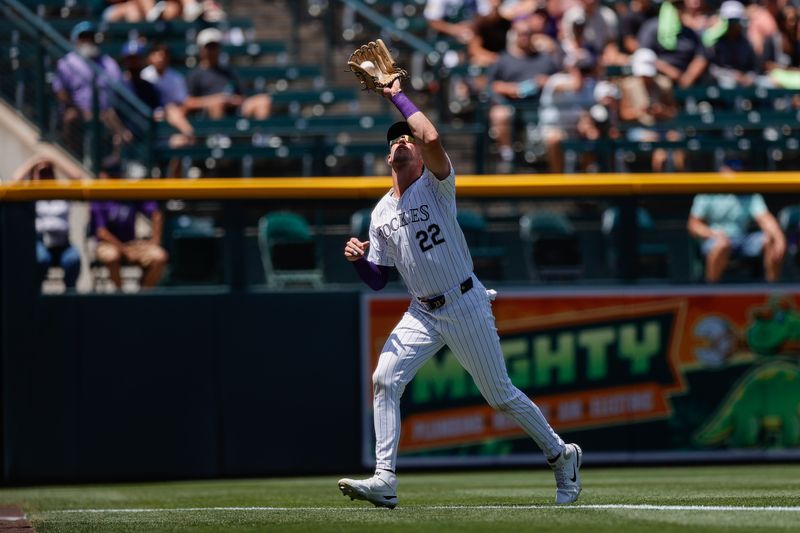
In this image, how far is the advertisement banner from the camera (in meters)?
11.0

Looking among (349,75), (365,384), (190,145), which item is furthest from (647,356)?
(349,75)

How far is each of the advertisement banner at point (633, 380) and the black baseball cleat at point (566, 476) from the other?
4.12 metres

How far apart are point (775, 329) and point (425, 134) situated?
18.8ft

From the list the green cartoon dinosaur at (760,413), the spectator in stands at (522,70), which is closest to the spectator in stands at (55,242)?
the spectator in stands at (522,70)

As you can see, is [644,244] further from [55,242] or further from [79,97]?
[79,97]

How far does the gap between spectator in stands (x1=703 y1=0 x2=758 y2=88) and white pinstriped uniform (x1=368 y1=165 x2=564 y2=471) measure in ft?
26.7

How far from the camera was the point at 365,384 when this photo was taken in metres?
10.9

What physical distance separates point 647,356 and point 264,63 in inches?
241

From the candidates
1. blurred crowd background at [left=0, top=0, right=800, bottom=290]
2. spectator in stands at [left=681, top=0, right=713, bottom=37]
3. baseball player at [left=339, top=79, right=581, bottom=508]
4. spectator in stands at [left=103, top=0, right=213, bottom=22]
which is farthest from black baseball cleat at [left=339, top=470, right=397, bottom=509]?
spectator in stands at [left=103, top=0, right=213, bottom=22]

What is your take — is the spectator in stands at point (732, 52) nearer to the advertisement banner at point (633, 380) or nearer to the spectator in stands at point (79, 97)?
the advertisement banner at point (633, 380)

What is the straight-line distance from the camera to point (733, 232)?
36.1ft

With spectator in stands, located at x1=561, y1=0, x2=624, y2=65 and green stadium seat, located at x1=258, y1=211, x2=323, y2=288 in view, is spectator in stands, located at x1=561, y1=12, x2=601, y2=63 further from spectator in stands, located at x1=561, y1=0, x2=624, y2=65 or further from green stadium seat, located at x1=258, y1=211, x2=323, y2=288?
green stadium seat, located at x1=258, y1=211, x2=323, y2=288

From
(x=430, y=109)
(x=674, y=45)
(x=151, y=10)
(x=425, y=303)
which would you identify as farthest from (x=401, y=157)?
(x=151, y=10)

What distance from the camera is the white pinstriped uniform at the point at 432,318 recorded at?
6605 mm
